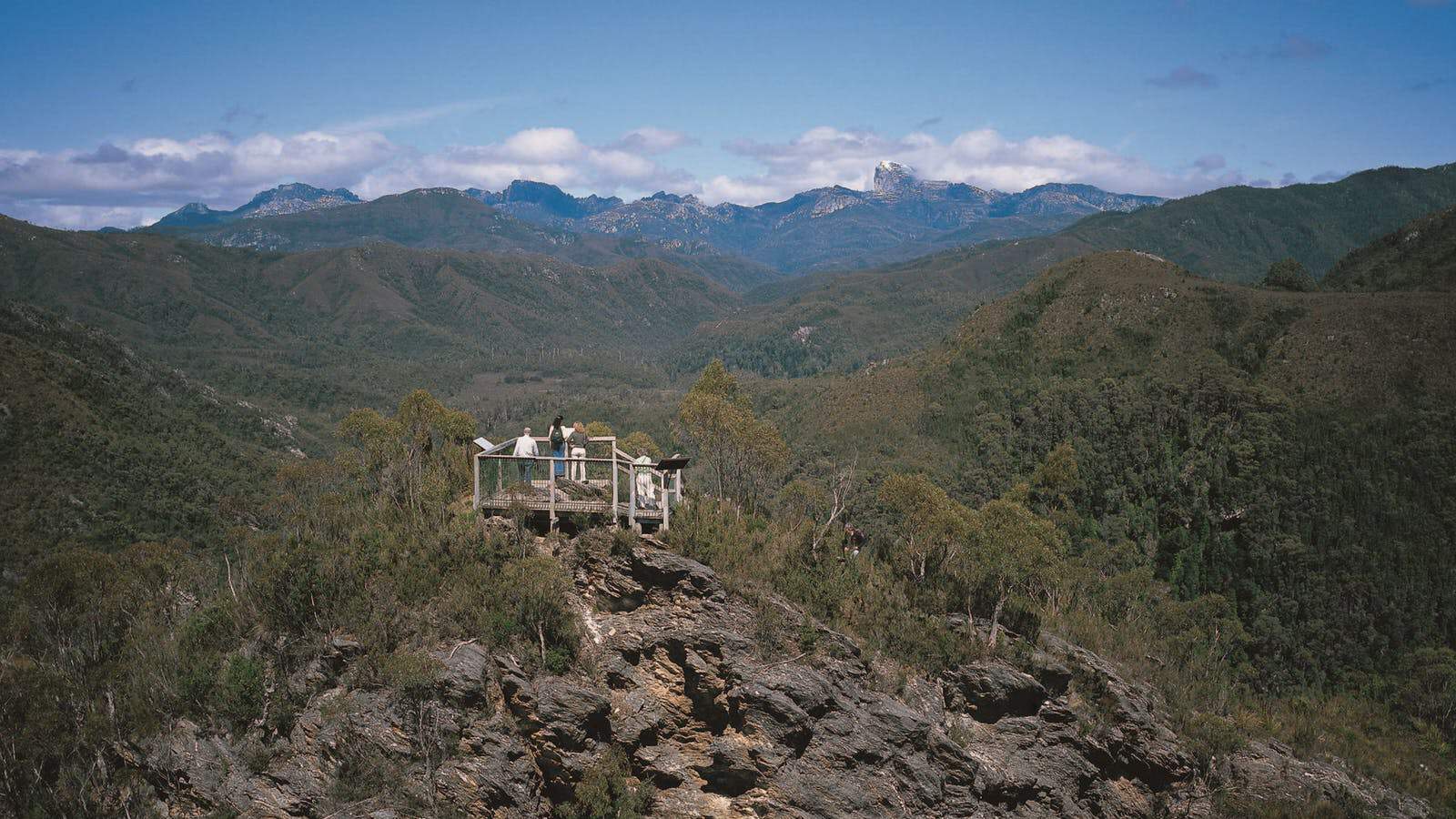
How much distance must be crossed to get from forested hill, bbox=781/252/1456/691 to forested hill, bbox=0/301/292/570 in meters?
87.4

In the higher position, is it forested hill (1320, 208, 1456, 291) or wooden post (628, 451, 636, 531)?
forested hill (1320, 208, 1456, 291)

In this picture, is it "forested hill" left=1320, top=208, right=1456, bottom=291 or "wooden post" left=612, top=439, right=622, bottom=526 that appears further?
"forested hill" left=1320, top=208, right=1456, bottom=291

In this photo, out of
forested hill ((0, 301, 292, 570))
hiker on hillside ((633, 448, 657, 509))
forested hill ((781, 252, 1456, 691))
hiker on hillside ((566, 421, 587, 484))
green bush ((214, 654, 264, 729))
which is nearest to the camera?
green bush ((214, 654, 264, 729))

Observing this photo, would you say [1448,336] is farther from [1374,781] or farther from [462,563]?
[462,563]

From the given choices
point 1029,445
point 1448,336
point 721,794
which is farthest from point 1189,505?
point 721,794

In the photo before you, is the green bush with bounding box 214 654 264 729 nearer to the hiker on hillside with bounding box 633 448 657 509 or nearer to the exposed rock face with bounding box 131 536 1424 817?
the exposed rock face with bounding box 131 536 1424 817

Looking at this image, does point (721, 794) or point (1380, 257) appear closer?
point (721, 794)

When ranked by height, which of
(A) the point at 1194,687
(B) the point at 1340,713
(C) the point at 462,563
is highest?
(C) the point at 462,563

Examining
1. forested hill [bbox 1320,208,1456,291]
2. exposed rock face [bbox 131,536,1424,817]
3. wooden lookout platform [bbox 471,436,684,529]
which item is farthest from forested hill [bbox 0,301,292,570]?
forested hill [bbox 1320,208,1456,291]

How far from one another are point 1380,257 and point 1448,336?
213 ft

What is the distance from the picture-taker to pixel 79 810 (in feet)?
73.3

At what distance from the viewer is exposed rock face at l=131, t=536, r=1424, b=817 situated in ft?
69.2

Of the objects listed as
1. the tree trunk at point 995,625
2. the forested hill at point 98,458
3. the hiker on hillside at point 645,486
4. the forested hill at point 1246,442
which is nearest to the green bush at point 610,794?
the hiker on hillside at point 645,486

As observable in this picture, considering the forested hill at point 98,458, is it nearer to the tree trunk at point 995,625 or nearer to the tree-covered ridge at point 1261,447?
the tree trunk at point 995,625
